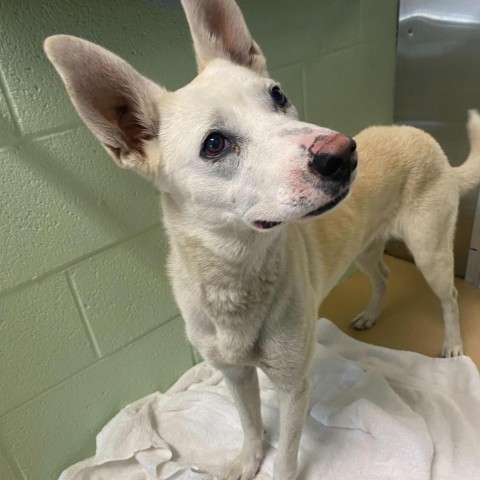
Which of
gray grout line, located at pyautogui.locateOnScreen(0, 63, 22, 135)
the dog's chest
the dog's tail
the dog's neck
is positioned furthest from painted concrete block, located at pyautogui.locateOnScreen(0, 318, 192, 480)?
the dog's tail

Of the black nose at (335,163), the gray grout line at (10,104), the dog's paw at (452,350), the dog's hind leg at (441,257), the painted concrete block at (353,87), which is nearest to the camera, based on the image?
the black nose at (335,163)

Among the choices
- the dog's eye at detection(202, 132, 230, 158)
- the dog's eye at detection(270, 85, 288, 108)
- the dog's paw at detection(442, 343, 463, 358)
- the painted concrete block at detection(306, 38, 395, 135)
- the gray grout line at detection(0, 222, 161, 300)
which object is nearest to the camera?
the dog's eye at detection(202, 132, 230, 158)

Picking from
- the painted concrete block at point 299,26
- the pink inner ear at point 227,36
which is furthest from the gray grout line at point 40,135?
the painted concrete block at point 299,26

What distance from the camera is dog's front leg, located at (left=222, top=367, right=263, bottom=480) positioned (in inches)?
55.1

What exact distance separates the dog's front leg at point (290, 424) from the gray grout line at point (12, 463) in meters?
0.86

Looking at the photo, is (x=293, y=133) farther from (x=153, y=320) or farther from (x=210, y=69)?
(x=153, y=320)

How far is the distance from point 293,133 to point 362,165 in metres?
0.76

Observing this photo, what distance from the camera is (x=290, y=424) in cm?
132

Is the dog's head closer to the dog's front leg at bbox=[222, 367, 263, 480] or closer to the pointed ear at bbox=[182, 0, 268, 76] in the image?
the pointed ear at bbox=[182, 0, 268, 76]

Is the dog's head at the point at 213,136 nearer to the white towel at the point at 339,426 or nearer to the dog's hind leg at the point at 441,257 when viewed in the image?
the dog's hind leg at the point at 441,257

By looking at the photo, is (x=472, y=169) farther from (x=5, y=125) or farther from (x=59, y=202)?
(x=5, y=125)

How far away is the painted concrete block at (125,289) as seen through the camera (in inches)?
60.7

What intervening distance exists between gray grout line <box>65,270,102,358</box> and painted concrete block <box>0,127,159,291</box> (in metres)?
0.07

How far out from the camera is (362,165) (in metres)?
1.58
